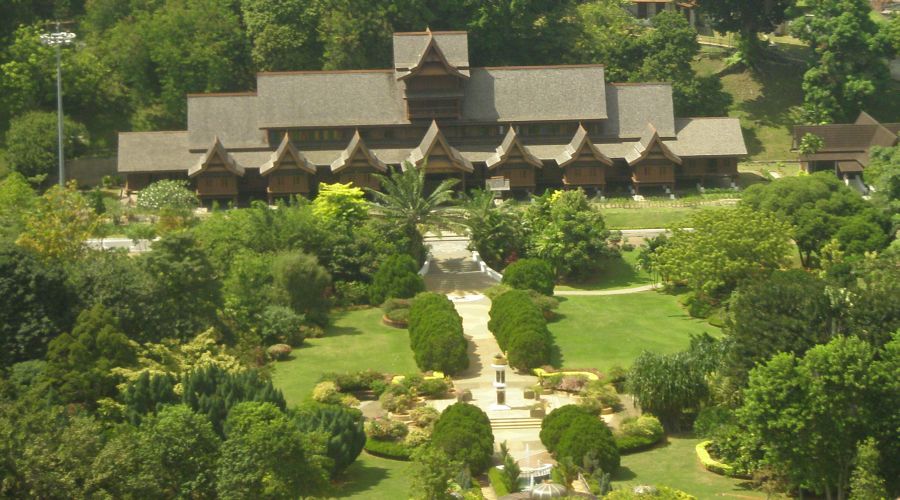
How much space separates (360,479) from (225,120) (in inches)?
1814

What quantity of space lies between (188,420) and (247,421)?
1836 millimetres

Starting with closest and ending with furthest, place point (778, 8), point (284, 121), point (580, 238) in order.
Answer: point (580, 238), point (284, 121), point (778, 8)

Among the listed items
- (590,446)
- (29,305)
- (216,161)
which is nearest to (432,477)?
(590,446)

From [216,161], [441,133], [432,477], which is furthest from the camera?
[441,133]

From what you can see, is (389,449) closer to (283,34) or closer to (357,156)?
(357,156)

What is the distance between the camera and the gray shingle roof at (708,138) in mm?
99938

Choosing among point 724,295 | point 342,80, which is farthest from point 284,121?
point 724,295

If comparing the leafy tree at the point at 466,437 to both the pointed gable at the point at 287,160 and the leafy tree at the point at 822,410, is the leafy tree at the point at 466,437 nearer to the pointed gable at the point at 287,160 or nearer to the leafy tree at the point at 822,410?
the leafy tree at the point at 822,410

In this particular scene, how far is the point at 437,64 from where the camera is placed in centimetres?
10056

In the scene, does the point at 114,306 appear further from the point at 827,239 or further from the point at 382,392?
the point at 827,239

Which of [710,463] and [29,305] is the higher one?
[29,305]

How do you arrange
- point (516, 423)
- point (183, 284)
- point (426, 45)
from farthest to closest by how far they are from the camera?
point (426, 45) → point (183, 284) → point (516, 423)

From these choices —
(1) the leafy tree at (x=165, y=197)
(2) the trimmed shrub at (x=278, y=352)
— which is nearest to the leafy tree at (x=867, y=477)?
(2) the trimmed shrub at (x=278, y=352)

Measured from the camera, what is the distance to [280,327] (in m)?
72.8
